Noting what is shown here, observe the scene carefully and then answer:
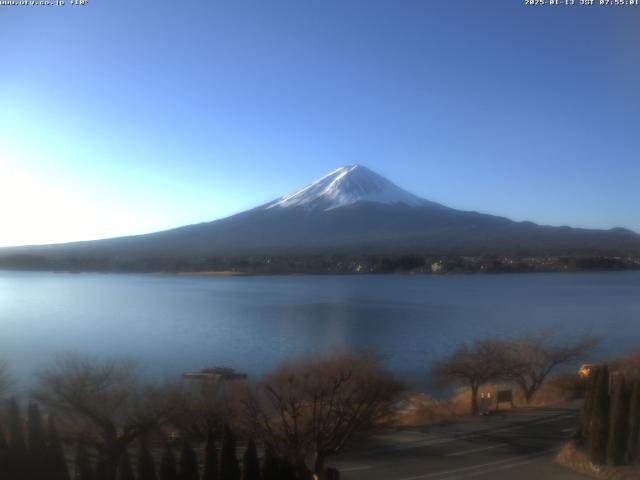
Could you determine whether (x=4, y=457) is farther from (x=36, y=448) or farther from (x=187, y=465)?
(x=187, y=465)

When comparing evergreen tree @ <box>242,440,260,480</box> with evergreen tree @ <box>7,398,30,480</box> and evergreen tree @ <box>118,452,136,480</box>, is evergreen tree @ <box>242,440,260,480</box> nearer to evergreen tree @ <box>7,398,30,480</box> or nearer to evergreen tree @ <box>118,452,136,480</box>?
evergreen tree @ <box>118,452,136,480</box>

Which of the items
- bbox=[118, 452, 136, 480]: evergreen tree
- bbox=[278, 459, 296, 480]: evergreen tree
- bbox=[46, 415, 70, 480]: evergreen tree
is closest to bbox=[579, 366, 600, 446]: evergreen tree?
bbox=[278, 459, 296, 480]: evergreen tree

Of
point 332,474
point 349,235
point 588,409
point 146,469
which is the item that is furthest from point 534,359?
point 349,235

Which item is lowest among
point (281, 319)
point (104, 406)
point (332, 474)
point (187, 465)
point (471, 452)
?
point (471, 452)

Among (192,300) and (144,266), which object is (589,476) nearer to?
(192,300)

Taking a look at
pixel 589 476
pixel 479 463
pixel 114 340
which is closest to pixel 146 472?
pixel 479 463

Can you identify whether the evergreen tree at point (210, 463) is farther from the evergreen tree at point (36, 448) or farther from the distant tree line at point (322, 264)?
the distant tree line at point (322, 264)
